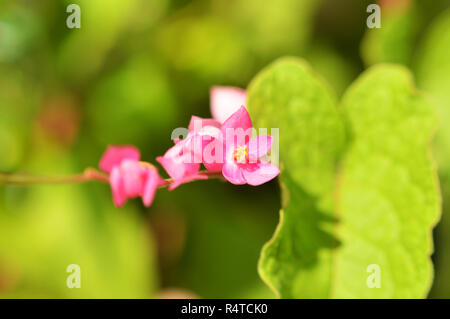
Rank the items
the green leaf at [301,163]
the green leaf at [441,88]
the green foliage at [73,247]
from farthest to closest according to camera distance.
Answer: the green foliage at [73,247] < the green leaf at [441,88] < the green leaf at [301,163]

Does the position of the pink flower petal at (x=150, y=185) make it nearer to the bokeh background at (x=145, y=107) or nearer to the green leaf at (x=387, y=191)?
the green leaf at (x=387, y=191)

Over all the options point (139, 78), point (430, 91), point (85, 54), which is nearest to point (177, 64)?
point (139, 78)

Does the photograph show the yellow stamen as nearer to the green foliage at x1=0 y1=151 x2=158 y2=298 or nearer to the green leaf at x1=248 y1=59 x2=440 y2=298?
the green leaf at x1=248 y1=59 x2=440 y2=298

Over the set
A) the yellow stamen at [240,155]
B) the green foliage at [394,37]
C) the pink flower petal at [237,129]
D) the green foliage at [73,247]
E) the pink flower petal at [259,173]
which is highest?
the green foliage at [394,37]

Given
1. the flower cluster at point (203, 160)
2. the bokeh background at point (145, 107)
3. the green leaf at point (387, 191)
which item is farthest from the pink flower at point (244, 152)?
the bokeh background at point (145, 107)

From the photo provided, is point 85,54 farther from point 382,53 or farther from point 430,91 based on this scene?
point 430,91

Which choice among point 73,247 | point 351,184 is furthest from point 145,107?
point 351,184

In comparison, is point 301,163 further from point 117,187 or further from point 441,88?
point 441,88
